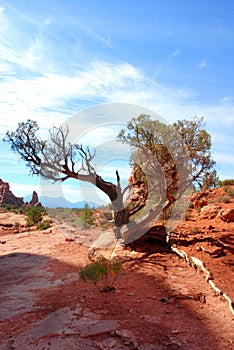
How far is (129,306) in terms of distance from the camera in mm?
5688

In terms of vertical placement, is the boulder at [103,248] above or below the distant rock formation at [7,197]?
below

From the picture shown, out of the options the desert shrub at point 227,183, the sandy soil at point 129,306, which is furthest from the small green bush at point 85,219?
the desert shrub at point 227,183

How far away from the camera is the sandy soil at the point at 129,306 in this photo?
441 cm

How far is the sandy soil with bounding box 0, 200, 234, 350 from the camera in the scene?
441 cm

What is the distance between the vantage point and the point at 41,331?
4.65 meters

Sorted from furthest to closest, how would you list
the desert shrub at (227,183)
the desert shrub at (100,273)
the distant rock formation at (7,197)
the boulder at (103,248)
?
the distant rock formation at (7,197) → the desert shrub at (227,183) → the boulder at (103,248) → the desert shrub at (100,273)

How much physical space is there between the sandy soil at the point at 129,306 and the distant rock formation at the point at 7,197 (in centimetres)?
5733

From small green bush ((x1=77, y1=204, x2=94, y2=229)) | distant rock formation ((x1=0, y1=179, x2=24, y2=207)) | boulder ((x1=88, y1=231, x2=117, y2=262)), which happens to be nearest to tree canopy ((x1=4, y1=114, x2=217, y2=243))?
boulder ((x1=88, y1=231, x2=117, y2=262))

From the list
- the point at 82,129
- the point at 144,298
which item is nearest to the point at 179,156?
the point at 82,129

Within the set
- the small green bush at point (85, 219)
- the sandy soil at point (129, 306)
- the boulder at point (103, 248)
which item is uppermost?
the small green bush at point (85, 219)

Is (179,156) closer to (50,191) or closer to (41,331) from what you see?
(50,191)

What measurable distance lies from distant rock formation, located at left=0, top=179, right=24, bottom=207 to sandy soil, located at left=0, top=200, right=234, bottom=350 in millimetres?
57326

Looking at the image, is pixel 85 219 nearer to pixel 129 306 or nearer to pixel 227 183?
pixel 129 306

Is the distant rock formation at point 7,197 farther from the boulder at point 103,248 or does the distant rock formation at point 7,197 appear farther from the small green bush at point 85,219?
the boulder at point 103,248
